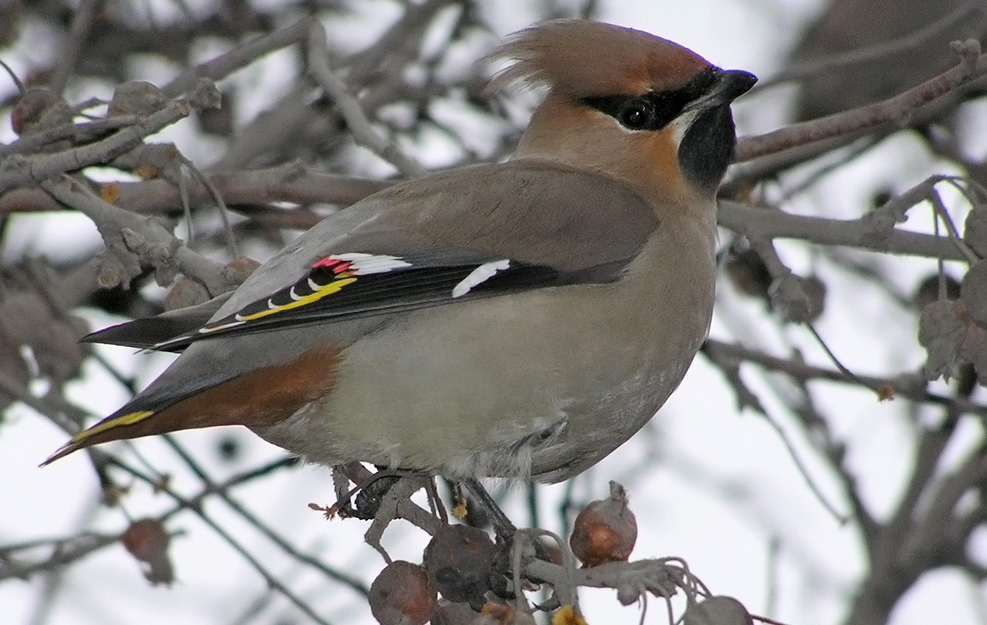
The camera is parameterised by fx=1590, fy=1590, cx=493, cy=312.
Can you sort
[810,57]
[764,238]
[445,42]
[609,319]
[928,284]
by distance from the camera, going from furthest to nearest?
1. [810,57]
2. [445,42]
3. [928,284]
4. [764,238]
5. [609,319]

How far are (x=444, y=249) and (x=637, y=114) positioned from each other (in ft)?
2.59

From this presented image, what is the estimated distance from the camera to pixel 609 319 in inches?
128

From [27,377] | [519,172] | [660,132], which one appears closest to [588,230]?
[519,172]

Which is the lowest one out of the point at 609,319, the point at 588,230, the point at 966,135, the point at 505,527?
the point at 505,527

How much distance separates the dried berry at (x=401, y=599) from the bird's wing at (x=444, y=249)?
Answer: 1.74 feet

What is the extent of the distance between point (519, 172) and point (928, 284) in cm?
123

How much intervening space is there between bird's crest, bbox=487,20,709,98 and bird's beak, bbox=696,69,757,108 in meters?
0.06

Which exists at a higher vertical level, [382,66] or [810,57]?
[810,57]

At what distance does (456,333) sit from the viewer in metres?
3.12

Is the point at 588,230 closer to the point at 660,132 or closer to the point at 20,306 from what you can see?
the point at 660,132

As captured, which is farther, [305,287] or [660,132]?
[660,132]

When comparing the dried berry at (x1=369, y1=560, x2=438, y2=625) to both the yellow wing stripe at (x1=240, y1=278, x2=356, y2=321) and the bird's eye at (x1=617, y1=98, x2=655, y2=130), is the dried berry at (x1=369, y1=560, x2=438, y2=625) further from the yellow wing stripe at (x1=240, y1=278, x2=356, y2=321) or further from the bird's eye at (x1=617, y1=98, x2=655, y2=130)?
the bird's eye at (x1=617, y1=98, x2=655, y2=130)

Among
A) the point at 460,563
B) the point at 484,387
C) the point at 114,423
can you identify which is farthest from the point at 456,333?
the point at 114,423

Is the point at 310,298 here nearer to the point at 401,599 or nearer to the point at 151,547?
the point at 401,599
